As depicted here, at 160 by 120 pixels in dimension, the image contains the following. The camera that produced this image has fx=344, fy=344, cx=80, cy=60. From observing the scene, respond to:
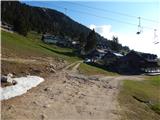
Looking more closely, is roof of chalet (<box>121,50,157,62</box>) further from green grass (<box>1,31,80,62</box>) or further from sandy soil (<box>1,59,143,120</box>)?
sandy soil (<box>1,59,143,120</box>)

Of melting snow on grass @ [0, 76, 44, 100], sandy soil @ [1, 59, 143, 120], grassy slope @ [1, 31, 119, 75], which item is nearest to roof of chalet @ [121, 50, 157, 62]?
grassy slope @ [1, 31, 119, 75]

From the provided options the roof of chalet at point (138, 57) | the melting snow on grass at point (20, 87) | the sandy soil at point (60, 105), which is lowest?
the sandy soil at point (60, 105)

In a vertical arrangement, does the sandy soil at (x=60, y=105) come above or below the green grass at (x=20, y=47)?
below

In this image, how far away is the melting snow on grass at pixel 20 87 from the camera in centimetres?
2482

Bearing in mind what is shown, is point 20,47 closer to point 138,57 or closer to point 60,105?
point 60,105

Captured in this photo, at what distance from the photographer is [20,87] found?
27719 millimetres

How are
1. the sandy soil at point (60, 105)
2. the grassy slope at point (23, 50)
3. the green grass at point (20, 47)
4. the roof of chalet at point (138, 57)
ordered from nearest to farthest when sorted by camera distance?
the sandy soil at point (60, 105), the grassy slope at point (23, 50), the green grass at point (20, 47), the roof of chalet at point (138, 57)

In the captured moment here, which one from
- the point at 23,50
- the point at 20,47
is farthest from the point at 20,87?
the point at 20,47

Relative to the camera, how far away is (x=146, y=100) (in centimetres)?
3825

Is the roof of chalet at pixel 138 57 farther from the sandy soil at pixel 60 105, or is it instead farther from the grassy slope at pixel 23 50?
the sandy soil at pixel 60 105

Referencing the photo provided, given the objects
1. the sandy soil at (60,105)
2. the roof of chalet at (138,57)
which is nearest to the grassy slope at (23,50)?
the sandy soil at (60,105)

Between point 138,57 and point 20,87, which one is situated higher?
point 138,57

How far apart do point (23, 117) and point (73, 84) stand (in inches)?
590

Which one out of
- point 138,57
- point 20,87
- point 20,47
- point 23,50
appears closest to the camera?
point 20,87
